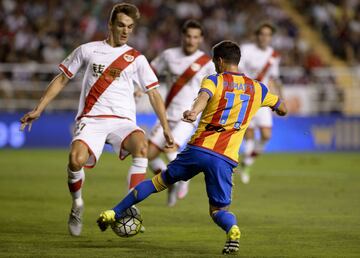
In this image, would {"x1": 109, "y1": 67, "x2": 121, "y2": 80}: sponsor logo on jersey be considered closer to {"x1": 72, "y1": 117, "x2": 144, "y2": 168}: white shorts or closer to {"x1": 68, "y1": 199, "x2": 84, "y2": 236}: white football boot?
{"x1": 72, "y1": 117, "x2": 144, "y2": 168}: white shorts

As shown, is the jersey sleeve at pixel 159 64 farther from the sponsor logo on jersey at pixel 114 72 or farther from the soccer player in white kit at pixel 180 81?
the sponsor logo on jersey at pixel 114 72

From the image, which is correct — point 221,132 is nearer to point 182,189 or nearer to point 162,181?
point 162,181

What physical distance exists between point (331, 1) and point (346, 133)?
7617 mm

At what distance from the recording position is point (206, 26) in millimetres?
30078

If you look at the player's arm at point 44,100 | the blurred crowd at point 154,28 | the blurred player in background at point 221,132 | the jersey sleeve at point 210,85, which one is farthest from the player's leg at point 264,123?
the blurred crowd at point 154,28

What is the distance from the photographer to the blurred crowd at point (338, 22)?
30.9m

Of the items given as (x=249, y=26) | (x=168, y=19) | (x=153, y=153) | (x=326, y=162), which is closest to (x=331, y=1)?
(x=249, y=26)

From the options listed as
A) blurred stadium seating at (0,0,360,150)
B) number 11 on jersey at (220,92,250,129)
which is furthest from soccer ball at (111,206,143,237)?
blurred stadium seating at (0,0,360,150)

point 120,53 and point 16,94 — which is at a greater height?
point 120,53

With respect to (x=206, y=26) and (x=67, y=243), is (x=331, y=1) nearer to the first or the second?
(x=206, y=26)

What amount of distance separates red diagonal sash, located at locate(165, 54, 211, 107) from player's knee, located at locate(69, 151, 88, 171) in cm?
399

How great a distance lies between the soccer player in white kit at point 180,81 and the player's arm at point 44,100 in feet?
11.3

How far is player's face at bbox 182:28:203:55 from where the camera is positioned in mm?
13555

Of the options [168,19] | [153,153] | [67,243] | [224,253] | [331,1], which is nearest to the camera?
[224,253]
